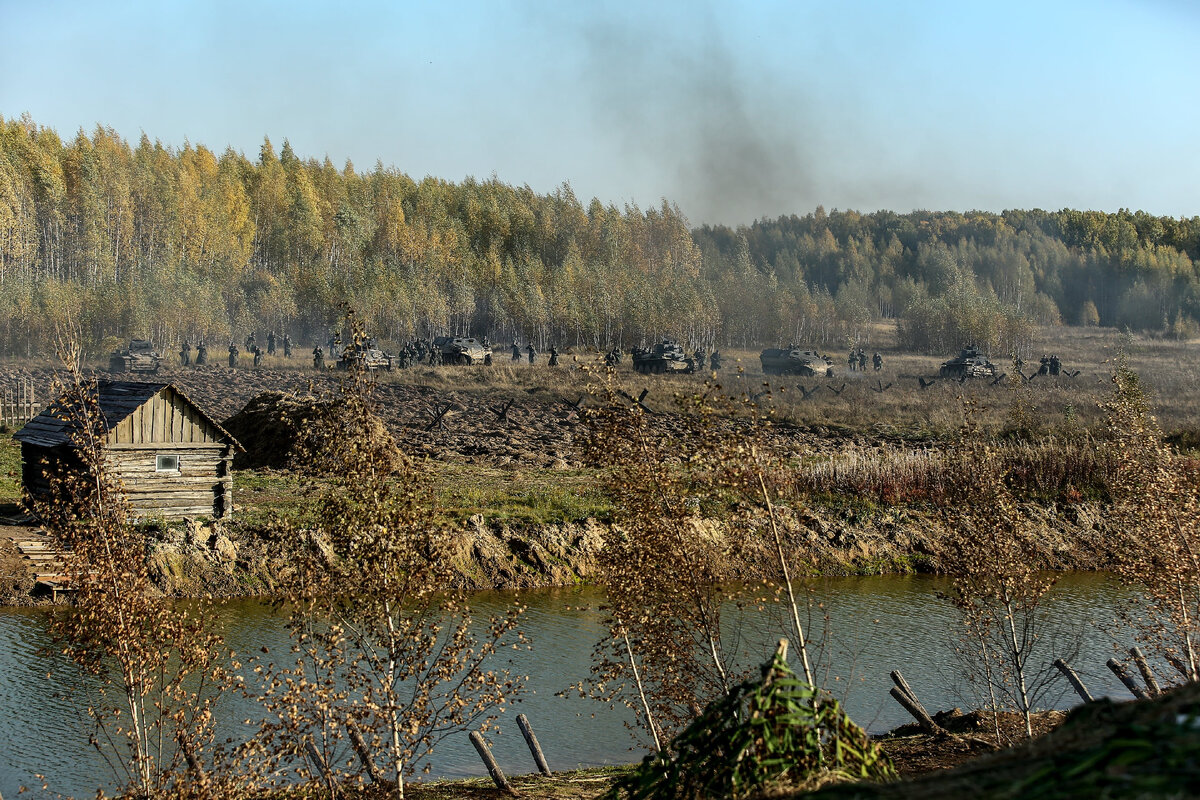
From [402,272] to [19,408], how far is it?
68054 millimetres

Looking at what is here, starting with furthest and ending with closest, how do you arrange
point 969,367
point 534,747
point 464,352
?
1. point 464,352
2. point 969,367
3. point 534,747

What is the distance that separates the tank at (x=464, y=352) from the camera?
2857 inches

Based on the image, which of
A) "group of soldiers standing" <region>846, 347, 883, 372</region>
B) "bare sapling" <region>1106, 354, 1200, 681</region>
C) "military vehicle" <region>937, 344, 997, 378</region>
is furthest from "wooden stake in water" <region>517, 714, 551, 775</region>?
"group of soldiers standing" <region>846, 347, 883, 372</region>

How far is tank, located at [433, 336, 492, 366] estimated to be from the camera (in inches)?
2857

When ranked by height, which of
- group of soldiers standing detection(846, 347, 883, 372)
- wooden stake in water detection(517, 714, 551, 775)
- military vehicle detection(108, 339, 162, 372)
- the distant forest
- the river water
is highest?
the distant forest

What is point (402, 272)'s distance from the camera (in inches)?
4459

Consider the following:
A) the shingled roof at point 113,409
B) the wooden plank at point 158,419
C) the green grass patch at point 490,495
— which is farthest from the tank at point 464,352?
the wooden plank at point 158,419

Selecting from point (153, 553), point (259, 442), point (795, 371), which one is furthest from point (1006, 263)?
point (153, 553)

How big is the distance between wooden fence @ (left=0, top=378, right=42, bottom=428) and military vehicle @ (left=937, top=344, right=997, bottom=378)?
182 feet

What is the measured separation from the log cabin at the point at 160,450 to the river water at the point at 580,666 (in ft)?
14.1

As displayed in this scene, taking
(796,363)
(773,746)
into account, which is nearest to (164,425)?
(773,746)

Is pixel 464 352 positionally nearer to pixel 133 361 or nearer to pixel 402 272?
pixel 133 361

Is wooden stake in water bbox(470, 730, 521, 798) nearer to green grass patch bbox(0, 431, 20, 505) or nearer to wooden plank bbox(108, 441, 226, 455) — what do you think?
wooden plank bbox(108, 441, 226, 455)

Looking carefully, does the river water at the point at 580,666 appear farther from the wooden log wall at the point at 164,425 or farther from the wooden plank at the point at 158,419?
the wooden plank at the point at 158,419
